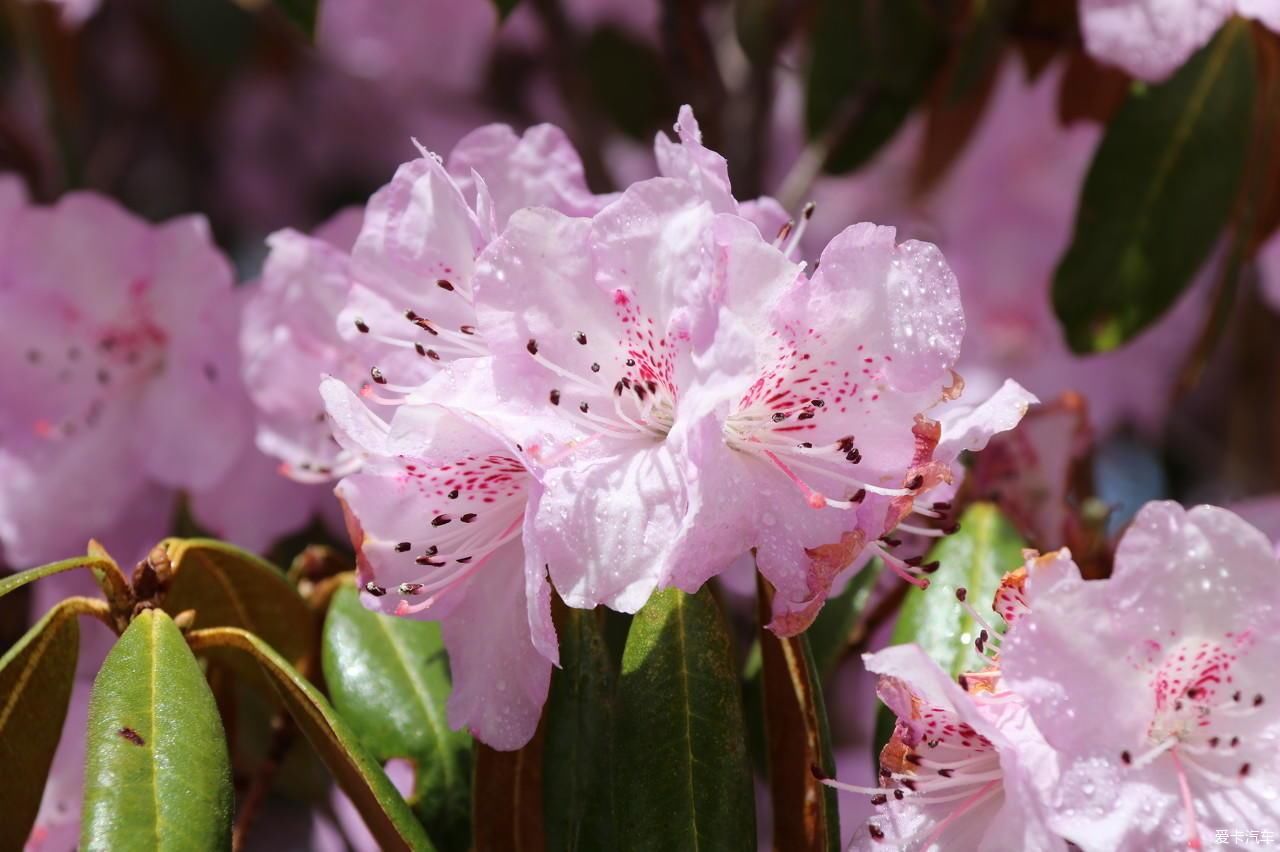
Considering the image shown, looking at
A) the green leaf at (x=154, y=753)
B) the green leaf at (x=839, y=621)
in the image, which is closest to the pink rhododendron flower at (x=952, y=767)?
the green leaf at (x=839, y=621)

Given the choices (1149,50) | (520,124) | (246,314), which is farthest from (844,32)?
(520,124)

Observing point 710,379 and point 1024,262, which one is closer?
point 710,379

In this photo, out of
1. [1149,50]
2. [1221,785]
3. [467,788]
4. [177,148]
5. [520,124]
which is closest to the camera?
[1221,785]

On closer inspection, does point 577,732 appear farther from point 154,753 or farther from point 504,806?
point 154,753

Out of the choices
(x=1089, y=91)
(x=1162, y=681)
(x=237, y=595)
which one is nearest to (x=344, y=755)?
(x=237, y=595)

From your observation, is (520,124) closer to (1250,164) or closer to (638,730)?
(1250,164)
